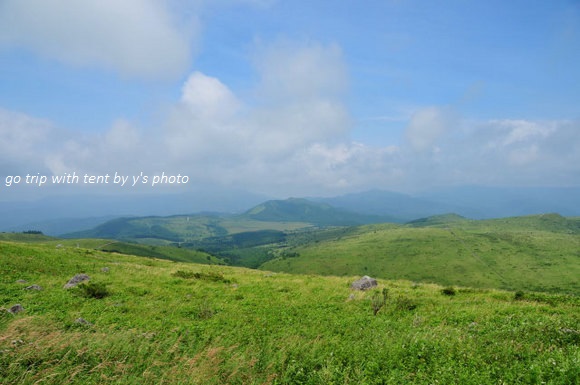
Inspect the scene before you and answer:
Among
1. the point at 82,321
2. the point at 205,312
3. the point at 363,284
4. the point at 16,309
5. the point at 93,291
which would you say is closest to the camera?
Result: the point at 82,321

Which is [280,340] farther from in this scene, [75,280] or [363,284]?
[75,280]

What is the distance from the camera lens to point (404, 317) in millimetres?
16719

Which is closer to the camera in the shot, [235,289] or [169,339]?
[169,339]

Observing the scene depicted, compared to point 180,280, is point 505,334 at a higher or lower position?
higher

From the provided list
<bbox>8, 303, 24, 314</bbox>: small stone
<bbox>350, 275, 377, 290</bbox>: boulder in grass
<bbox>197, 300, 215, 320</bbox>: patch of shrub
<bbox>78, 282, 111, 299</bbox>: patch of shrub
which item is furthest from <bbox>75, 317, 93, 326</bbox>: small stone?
<bbox>350, 275, 377, 290</bbox>: boulder in grass

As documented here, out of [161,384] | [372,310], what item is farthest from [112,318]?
[372,310]

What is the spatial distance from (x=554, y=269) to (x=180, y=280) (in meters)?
205

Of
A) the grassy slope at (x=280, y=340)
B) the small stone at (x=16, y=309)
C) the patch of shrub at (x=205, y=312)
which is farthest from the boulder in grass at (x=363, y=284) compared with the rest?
the small stone at (x=16, y=309)

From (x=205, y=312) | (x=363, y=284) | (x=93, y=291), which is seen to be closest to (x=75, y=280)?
(x=93, y=291)

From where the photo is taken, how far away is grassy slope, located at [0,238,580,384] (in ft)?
30.7

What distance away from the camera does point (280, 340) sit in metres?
12.5

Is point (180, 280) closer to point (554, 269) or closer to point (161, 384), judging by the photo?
point (161, 384)

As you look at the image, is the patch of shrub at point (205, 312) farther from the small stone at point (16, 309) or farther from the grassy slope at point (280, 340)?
the small stone at point (16, 309)

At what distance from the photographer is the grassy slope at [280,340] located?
30.7ft
